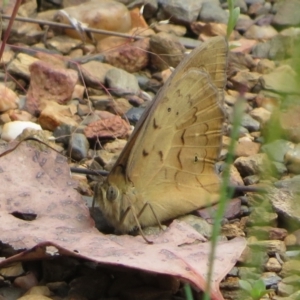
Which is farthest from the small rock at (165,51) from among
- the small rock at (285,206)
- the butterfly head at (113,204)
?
the butterfly head at (113,204)

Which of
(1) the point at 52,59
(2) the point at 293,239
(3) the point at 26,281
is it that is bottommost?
(3) the point at 26,281

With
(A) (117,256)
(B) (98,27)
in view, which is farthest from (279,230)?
(B) (98,27)

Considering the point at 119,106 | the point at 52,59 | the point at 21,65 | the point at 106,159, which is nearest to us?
the point at 106,159

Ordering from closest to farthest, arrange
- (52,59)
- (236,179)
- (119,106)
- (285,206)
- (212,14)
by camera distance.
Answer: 1. (285,206)
2. (236,179)
3. (119,106)
4. (52,59)
5. (212,14)

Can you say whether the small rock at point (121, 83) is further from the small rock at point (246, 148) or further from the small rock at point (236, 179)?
the small rock at point (236, 179)

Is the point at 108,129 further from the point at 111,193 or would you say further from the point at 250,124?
the point at 111,193

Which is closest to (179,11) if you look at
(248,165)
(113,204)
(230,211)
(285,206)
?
(248,165)

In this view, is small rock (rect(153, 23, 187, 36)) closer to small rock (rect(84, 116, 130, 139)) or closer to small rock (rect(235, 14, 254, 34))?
small rock (rect(235, 14, 254, 34))
